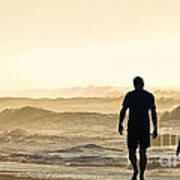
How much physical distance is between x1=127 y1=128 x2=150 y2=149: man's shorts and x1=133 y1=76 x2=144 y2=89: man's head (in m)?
0.79

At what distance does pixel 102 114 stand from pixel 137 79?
95829 mm

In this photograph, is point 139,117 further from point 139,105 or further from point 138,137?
point 138,137

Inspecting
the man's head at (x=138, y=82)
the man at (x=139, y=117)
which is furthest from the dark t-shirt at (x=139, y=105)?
the man's head at (x=138, y=82)

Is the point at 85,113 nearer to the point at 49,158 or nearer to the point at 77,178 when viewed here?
the point at 49,158

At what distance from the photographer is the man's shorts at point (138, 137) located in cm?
1455

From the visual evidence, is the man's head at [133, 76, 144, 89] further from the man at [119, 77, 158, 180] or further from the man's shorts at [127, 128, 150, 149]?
the man's shorts at [127, 128, 150, 149]

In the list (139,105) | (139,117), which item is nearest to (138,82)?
(139,105)

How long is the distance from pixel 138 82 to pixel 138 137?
1.03 meters

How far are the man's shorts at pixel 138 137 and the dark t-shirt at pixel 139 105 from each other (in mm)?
76

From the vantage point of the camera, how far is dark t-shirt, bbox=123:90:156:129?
1449 centimetres

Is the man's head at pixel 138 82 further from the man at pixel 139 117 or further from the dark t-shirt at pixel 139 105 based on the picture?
the dark t-shirt at pixel 139 105

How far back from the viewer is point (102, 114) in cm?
11006

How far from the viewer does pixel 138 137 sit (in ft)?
47.8

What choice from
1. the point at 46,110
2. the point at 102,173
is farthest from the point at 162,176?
the point at 46,110
